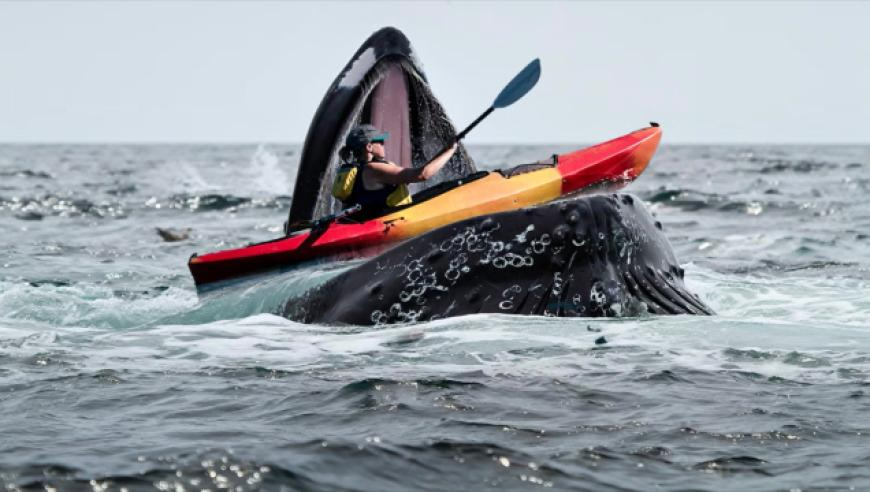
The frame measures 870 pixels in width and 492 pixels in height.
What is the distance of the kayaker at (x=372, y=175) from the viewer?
398 inches

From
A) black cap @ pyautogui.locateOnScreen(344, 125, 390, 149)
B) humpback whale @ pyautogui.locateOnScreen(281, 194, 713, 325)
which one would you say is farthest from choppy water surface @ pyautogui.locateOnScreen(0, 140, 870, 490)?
black cap @ pyautogui.locateOnScreen(344, 125, 390, 149)

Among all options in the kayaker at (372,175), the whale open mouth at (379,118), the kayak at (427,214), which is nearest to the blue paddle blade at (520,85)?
the kayak at (427,214)

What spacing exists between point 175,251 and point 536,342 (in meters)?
11.0

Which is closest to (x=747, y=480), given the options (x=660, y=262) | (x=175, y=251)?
(x=660, y=262)

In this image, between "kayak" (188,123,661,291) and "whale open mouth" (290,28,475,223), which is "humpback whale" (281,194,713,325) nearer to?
"kayak" (188,123,661,291)

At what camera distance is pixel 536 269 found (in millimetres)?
8078

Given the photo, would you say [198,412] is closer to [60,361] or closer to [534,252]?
[60,361]

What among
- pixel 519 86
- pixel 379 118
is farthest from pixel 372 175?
pixel 379 118

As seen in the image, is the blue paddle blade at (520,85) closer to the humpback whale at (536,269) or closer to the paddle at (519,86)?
the paddle at (519,86)

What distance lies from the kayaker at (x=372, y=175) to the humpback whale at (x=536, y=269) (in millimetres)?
1640

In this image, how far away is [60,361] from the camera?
7379 mm

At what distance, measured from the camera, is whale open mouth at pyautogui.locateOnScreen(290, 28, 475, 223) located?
1149 cm

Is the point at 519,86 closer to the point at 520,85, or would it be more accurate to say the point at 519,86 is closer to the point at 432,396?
the point at 520,85

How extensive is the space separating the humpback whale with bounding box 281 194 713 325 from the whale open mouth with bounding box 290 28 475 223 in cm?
309
